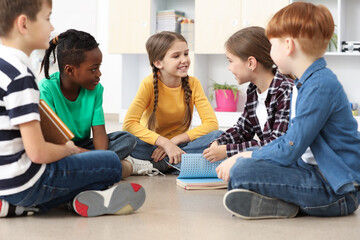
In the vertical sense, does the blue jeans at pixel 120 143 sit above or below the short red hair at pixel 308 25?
below

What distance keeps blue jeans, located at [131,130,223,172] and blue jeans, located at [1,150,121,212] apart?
72 cm

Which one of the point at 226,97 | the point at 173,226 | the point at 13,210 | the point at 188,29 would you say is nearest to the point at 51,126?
the point at 13,210

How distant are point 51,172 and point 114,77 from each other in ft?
11.3

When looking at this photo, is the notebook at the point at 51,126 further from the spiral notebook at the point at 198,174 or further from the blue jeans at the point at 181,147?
the blue jeans at the point at 181,147

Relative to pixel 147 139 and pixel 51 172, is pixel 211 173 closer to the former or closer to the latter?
pixel 147 139

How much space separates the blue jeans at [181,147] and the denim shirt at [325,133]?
A: 816 mm

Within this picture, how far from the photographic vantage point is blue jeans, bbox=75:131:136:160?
6.70 ft

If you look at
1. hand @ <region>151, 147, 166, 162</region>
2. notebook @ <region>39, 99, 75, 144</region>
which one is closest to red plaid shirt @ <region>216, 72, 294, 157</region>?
hand @ <region>151, 147, 166, 162</region>

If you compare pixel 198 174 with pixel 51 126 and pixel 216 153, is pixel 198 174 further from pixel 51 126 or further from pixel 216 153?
pixel 51 126

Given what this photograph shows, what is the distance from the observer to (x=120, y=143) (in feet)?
6.74

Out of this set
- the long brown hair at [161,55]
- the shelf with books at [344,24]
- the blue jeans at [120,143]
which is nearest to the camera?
the blue jeans at [120,143]

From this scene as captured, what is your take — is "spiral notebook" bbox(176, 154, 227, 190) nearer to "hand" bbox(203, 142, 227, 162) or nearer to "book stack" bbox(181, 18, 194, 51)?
"hand" bbox(203, 142, 227, 162)

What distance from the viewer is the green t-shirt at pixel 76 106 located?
190cm

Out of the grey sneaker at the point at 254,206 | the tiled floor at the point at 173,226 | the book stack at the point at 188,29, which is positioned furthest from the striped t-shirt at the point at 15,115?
the book stack at the point at 188,29
